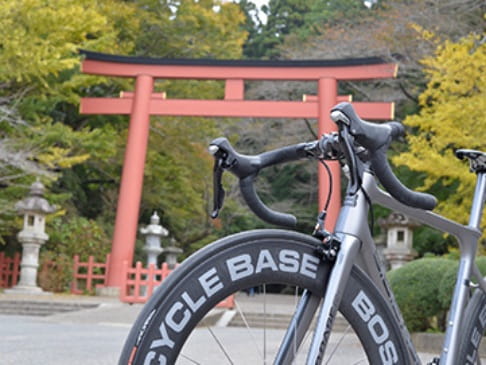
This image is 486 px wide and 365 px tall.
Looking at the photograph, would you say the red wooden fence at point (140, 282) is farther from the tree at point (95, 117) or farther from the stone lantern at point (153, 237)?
the tree at point (95, 117)

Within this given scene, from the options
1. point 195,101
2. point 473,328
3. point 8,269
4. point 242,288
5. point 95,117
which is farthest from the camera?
point 95,117

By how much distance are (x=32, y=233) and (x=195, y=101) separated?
4197 millimetres

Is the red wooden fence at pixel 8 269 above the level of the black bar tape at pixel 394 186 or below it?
below

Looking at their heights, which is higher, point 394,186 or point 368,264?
point 394,186

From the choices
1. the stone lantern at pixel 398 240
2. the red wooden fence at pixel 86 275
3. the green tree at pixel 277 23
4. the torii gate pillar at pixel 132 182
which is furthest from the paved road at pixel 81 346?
the green tree at pixel 277 23

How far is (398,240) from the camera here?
1358 cm

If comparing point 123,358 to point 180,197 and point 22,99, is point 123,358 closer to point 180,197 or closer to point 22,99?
point 22,99

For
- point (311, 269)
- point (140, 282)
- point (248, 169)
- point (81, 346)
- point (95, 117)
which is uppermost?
point (95, 117)

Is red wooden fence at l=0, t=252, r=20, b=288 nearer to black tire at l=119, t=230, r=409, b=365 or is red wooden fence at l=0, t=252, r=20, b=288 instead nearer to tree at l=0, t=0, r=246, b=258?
tree at l=0, t=0, r=246, b=258

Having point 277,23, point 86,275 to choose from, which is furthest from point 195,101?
point 277,23

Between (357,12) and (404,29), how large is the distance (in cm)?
643

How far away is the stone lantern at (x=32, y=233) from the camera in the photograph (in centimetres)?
1372

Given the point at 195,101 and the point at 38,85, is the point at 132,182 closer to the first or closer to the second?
the point at 195,101

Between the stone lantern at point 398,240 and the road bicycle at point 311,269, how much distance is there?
12.0 meters
